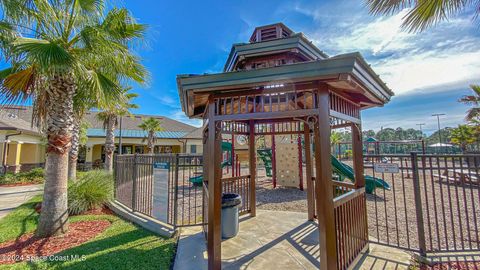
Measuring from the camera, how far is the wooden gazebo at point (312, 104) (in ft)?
Answer: 8.29

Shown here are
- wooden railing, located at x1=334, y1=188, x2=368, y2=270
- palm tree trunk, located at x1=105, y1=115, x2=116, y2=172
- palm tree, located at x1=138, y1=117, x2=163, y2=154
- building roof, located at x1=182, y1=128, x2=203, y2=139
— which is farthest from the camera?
building roof, located at x1=182, y1=128, x2=203, y2=139

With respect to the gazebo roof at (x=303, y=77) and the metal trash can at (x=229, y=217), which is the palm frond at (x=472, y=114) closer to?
the gazebo roof at (x=303, y=77)

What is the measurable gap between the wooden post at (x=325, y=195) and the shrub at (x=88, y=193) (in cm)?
745

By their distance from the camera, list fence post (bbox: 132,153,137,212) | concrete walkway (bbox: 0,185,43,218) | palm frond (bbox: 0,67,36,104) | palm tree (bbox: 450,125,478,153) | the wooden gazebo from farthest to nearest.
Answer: palm tree (bbox: 450,125,478,153) → concrete walkway (bbox: 0,185,43,218) → fence post (bbox: 132,153,137,212) → palm frond (bbox: 0,67,36,104) → the wooden gazebo

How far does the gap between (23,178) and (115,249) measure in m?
15.1

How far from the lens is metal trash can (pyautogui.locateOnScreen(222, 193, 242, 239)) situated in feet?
14.3

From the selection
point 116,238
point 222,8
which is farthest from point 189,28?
point 116,238

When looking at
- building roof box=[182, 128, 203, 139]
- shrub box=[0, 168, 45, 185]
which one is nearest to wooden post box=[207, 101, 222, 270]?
shrub box=[0, 168, 45, 185]

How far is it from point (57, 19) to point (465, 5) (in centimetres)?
894

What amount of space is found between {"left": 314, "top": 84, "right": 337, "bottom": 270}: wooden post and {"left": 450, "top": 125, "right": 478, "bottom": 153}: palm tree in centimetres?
2373

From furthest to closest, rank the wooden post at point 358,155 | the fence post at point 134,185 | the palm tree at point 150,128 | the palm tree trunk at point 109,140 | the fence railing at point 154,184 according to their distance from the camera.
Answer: the palm tree at point 150,128, the palm tree trunk at point 109,140, the fence post at point 134,185, the fence railing at point 154,184, the wooden post at point 358,155

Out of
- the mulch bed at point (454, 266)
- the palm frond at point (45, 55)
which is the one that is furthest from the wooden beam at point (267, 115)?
the palm frond at point (45, 55)

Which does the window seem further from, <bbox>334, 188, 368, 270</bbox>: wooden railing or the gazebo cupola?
<bbox>334, 188, 368, 270</bbox>: wooden railing

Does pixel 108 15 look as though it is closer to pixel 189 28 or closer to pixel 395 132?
pixel 189 28
